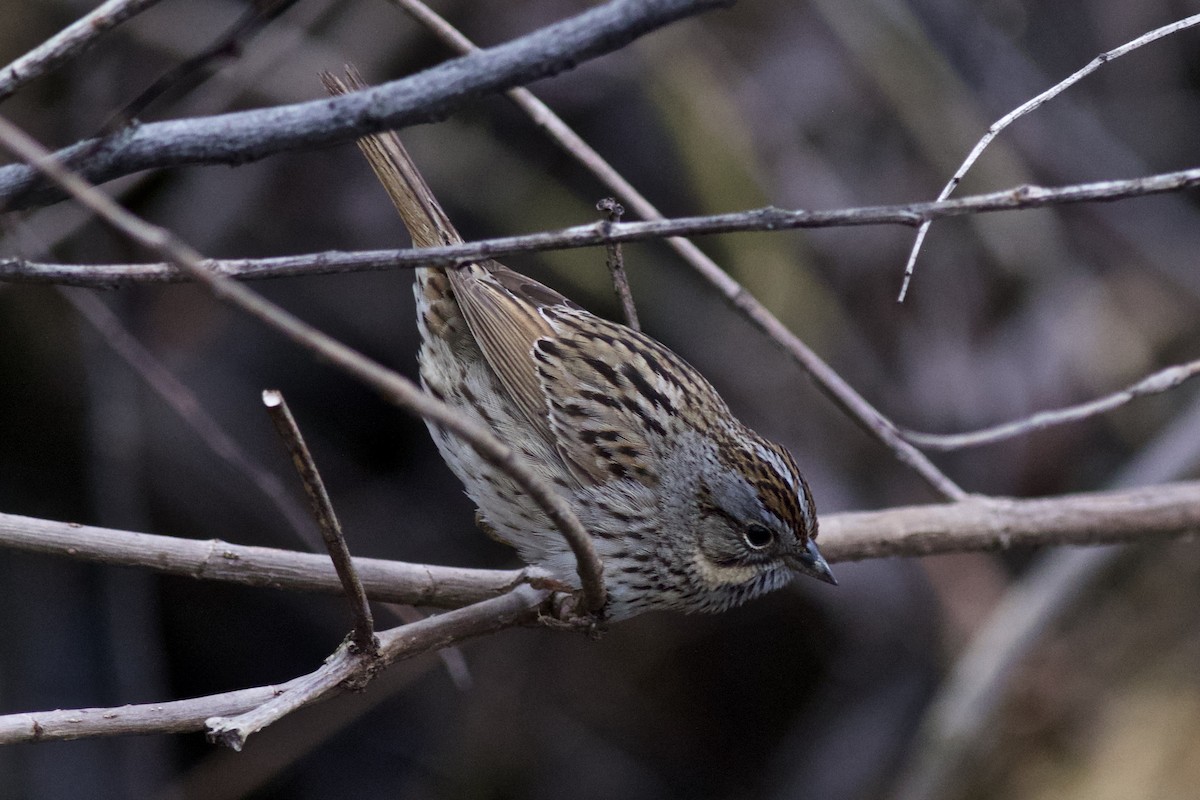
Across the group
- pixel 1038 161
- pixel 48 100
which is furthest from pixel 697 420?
pixel 1038 161

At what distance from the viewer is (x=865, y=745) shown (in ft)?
17.5

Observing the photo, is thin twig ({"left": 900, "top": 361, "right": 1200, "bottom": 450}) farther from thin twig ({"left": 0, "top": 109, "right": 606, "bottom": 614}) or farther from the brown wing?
thin twig ({"left": 0, "top": 109, "right": 606, "bottom": 614})

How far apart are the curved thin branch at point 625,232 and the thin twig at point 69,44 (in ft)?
1.13

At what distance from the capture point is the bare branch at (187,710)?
2.09 metres

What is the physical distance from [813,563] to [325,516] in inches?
64.7

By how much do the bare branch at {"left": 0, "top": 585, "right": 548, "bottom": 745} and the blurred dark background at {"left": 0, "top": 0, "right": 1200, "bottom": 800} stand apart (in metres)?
1.96

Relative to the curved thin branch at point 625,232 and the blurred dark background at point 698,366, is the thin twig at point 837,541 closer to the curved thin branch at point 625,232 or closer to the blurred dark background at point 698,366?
the curved thin branch at point 625,232

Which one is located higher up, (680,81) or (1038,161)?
(680,81)

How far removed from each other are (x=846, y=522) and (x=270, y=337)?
284 cm

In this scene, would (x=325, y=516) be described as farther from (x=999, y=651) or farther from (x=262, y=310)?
(x=999, y=651)

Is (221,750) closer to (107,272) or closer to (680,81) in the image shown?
(107,272)

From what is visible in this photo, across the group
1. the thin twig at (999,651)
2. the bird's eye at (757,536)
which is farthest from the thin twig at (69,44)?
the thin twig at (999,651)

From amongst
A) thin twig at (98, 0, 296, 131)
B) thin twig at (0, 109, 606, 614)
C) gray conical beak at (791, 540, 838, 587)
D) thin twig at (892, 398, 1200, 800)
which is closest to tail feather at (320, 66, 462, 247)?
gray conical beak at (791, 540, 838, 587)

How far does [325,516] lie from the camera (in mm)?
1964
